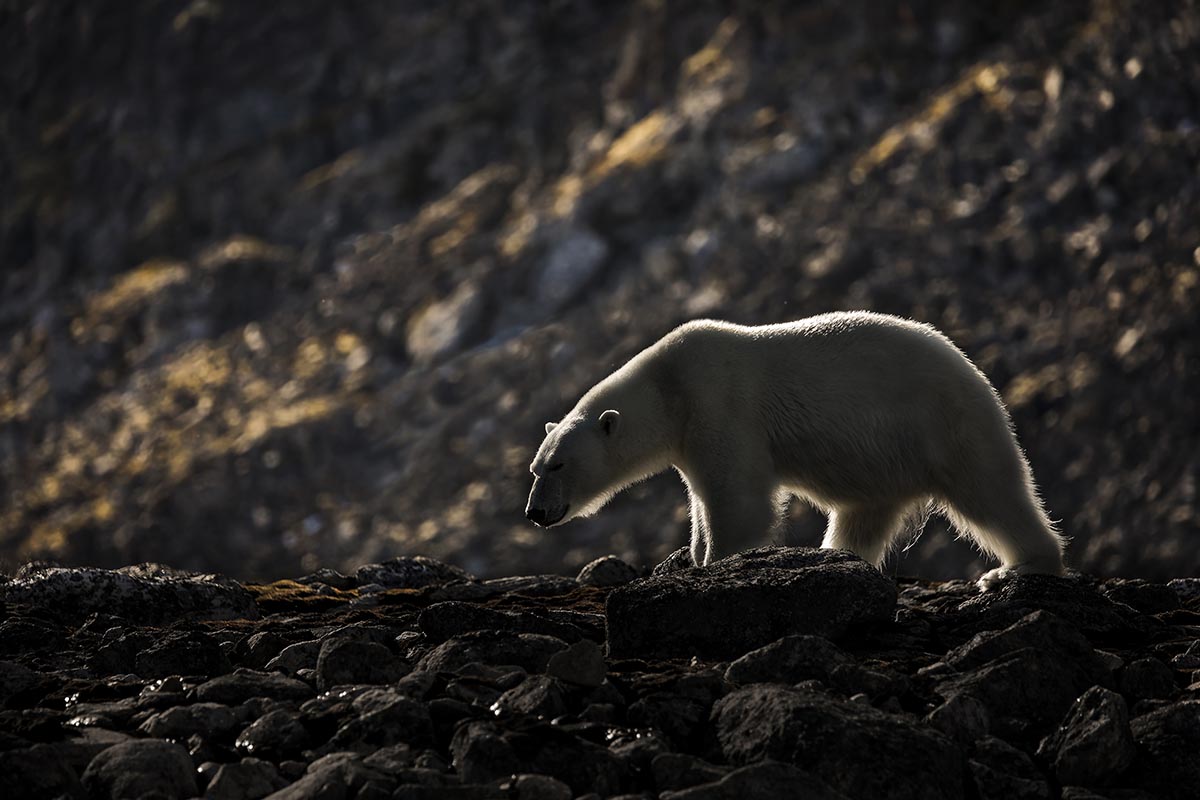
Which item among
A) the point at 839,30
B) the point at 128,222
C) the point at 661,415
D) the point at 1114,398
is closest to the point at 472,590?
the point at 661,415

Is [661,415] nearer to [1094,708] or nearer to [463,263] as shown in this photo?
[1094,708]

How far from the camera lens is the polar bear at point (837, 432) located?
39.8ft

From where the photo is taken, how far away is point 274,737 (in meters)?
7.88

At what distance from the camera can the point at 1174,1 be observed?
124625 mm

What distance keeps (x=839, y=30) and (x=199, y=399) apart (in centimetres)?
6648

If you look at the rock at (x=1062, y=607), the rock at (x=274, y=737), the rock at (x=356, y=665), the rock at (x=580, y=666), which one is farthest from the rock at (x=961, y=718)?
the rock at (x=274, y=737)

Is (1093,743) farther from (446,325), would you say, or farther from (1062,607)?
(446,325)

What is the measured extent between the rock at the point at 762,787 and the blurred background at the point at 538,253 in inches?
3881

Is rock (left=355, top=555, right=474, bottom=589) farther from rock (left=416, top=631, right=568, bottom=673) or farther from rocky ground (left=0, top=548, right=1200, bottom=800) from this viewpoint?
rock (left=416, top=631, right=568, bottom=673)

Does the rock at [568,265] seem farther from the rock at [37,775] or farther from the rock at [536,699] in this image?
the rock at [37,775]

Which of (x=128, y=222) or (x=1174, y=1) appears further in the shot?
(x=128, y=222)

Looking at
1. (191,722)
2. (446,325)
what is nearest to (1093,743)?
(191,722)

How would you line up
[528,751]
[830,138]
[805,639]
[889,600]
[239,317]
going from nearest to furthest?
[528,751]
[805,639]
[889,600]
[830,138]
[239,317]

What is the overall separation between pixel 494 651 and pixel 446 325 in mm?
134159
